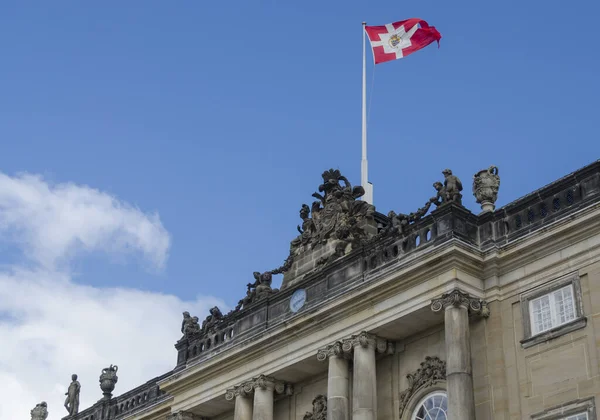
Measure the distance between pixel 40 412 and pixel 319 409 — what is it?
21.6 meters

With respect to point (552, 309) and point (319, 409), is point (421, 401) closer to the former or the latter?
point (319, 409)

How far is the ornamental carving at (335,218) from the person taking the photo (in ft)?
104

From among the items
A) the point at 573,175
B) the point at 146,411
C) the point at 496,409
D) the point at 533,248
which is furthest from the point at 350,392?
the point at 146,411

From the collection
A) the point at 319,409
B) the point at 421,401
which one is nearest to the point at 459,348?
the point at 421,401

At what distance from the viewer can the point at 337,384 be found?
28.3 meters

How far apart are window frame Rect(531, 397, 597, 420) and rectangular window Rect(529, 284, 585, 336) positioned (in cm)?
201

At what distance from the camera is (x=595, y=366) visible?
23484 millimetres

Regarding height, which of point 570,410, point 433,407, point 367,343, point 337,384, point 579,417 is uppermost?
point 367,343

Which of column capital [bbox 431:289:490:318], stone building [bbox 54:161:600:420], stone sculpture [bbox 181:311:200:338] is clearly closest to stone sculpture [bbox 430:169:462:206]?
stone building [bbox 54:161:600:420]

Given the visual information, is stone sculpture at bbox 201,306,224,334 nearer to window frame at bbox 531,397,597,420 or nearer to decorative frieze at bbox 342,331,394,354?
decorative frieze at bbox 342,331,394,354

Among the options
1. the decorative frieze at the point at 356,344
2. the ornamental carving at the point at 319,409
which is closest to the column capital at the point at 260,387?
the ornamental carving at the point at 319,409

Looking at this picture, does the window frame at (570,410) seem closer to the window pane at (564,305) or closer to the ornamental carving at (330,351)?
the window pane at (564,305)

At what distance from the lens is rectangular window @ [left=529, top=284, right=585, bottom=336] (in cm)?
2470

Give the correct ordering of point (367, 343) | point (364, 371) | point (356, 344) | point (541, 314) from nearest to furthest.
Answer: point (541, 314) → point (364, 371) → point (367, 343) → point (356, 344)
